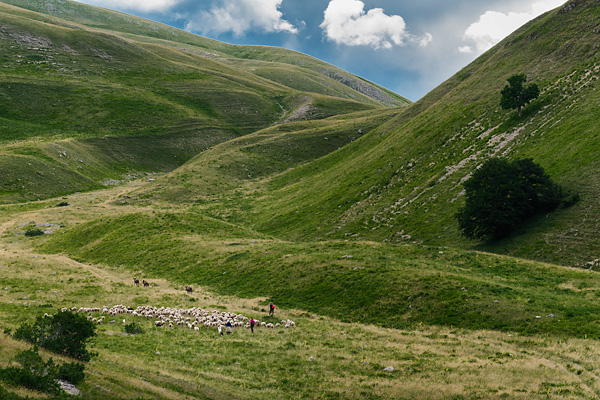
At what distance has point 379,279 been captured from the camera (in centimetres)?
3569

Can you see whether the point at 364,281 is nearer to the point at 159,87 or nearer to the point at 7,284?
the point at 7,284

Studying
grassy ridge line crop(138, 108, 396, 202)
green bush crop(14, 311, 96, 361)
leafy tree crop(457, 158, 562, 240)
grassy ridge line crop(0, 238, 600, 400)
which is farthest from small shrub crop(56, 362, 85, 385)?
grassy ridge line crop(138, 108, 396, 202)

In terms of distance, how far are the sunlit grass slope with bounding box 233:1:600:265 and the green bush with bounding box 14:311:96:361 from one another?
4218 centimetres

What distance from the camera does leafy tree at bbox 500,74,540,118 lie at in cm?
6419

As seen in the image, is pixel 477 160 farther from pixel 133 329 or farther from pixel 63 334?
pixel 63 334

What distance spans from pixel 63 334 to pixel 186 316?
14.3 metres

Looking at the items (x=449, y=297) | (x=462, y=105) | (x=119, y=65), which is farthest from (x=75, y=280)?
(x=119, y=65)

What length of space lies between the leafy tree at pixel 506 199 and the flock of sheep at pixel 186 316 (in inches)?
1097

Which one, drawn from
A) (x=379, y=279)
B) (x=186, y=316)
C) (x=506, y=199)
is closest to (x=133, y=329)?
(x=186, y=316)

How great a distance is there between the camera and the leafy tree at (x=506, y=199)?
4484 cm

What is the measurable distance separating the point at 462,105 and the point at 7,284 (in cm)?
8170

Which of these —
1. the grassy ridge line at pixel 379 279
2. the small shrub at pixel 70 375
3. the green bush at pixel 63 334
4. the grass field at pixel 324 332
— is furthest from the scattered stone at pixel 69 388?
the grassy ridge line at pixel 379 279

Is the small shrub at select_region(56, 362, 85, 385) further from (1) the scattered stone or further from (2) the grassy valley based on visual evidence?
(2) the grassy valley

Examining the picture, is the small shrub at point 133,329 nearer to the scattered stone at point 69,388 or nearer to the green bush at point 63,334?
the green bush at point 63,334
